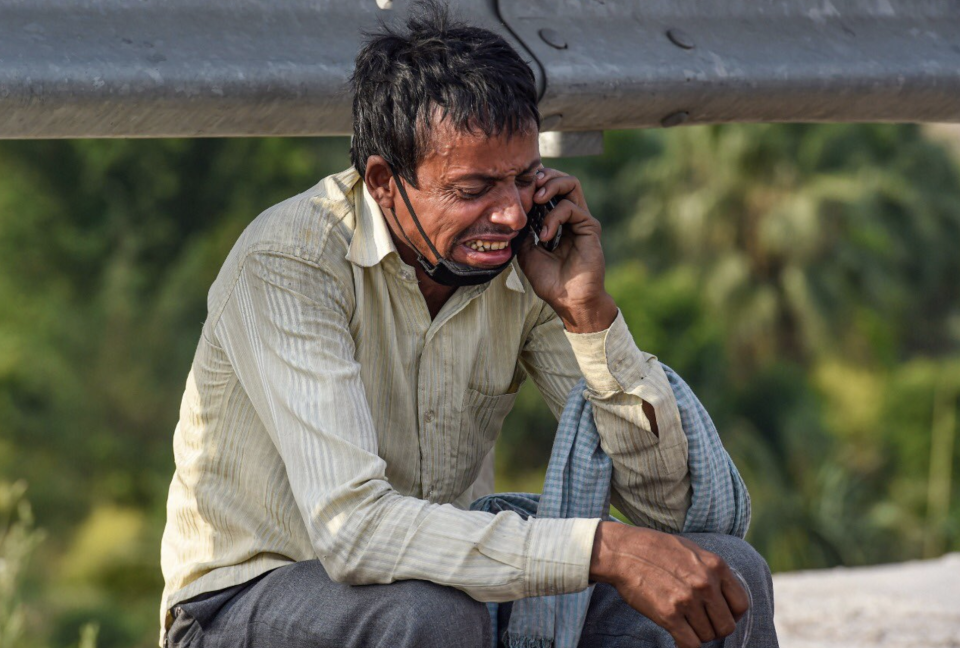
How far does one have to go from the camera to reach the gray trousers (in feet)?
6.61

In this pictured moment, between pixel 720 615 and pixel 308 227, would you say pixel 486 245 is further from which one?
pixel 720 615

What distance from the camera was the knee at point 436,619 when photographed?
6.53 feet

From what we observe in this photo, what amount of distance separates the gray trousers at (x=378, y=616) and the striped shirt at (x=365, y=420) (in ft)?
0.11

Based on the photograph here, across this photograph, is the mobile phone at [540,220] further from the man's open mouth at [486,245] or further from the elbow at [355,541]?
the elbow at [355,541]

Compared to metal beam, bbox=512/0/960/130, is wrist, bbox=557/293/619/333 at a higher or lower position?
lower

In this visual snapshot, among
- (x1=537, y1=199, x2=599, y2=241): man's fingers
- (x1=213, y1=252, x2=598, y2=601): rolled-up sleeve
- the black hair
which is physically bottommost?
(x1=213, y1=252, x2=598, y2=601): rolled-up sleeve

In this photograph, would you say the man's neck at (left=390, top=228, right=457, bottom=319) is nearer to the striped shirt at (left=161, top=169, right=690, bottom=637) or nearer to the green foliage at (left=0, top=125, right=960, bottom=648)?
the striped shirt at (left=161, top=169, right=690, bottom=637)

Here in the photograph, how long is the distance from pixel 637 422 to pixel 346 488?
0.56 meters

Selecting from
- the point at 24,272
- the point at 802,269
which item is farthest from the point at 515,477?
the point at 24,272

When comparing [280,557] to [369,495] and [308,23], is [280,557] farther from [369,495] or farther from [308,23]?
[308,23]

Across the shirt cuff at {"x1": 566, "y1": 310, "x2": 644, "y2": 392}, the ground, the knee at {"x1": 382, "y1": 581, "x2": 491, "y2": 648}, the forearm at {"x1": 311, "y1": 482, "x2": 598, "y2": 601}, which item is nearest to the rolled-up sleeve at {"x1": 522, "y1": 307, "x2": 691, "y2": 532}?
the shirt cuff at {"x1": 566, "y1": 310, "x2": 644, "y2": 392}

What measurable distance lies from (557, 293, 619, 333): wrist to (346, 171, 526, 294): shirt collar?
0.33 meters

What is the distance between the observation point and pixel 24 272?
72.2ft

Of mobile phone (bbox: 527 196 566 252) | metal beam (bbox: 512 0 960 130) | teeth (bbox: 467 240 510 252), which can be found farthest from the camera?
metal beam (bbox: 512 0 960 130)
